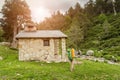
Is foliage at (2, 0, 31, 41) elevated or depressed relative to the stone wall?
elevated

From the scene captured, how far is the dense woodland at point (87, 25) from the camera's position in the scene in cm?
5059

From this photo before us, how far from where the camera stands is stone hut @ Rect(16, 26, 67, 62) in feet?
105

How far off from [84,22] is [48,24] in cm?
1535

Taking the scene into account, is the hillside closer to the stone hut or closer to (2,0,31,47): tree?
(2,0,31,47): tree

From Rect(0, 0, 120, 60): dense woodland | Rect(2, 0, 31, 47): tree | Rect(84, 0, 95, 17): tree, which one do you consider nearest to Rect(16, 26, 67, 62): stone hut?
Rect(2, 0, 31, 47): tree

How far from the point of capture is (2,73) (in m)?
22.7

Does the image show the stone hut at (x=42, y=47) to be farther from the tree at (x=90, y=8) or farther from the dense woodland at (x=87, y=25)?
the tree at (x=90, y=8)

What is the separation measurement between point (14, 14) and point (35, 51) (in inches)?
793

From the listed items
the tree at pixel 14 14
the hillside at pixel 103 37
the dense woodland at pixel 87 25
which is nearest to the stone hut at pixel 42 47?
the tree at pixel 14 14

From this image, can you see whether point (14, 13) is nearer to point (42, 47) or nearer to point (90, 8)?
point (42, 47)

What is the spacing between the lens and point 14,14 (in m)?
49.6

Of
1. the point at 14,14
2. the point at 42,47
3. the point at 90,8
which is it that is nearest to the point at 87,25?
the point at 90,8

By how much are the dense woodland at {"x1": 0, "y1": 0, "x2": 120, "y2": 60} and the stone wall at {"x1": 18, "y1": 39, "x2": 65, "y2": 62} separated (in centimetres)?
1893

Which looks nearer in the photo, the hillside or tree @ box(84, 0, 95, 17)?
the hillside
